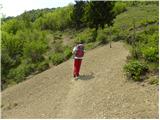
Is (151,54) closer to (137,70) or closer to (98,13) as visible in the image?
(137,70)

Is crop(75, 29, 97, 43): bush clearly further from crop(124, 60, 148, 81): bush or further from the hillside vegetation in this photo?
crop(124, 60, 148, 81): bush

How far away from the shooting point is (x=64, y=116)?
11523 mm

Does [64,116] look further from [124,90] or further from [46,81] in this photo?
[46,81]

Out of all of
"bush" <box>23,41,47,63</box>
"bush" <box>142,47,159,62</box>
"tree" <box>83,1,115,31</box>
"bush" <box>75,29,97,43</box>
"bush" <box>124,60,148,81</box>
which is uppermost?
"bush" <box>142,47,159,62</box>

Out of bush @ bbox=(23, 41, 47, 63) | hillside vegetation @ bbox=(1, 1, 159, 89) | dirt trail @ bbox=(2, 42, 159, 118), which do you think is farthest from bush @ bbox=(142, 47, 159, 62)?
bush @ bbox=(23, 41, 47, 63)

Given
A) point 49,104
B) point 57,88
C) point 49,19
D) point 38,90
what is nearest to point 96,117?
point 49,104

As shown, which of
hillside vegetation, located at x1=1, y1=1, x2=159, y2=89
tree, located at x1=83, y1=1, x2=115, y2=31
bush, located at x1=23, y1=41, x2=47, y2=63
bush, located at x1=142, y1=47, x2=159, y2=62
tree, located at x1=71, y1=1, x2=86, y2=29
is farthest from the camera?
tree, located at x1=71, y1=1, x2=86, y2=29

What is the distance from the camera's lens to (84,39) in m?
43.1

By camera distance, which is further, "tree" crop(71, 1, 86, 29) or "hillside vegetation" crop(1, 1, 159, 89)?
"tree" crop(71, 1, 86, 29)

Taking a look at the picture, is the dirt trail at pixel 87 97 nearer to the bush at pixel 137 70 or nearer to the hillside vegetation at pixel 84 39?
the bush at pixel 137 70

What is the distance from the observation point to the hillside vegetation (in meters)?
15.0

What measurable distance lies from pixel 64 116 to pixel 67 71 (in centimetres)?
787

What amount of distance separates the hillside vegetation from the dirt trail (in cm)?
82

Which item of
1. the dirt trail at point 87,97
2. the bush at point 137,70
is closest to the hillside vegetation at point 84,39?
the bush at point 137,70
